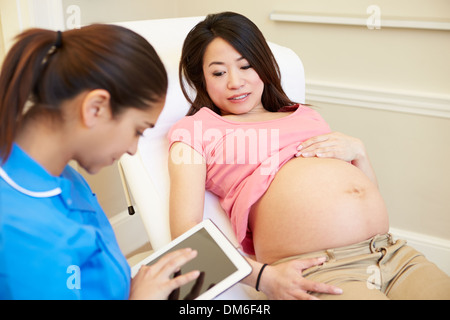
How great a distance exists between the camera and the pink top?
4.06 ft

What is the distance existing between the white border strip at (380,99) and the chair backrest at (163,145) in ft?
1.36

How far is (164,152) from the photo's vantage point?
4.64 ft

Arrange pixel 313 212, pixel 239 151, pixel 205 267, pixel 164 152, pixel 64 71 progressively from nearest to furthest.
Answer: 1. pixel 64 71
2. pixel 205 267
3. pixel 313 212
4. pixel 239 151
5. pixel 164 152

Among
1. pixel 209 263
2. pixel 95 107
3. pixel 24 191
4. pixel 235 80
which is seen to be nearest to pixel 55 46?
pixel 95 107

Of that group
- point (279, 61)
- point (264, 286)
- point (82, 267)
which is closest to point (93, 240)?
point (82, 267)

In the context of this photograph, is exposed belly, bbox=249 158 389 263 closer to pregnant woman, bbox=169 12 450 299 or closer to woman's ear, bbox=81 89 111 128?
pregnant woman, bbox=169 12 450 299

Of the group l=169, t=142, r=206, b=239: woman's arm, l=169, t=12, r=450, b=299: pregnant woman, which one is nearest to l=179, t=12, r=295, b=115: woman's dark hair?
l=169, t=12, r=450, b=299: pregnant woman

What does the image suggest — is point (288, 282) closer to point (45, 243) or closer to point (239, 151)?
point (239, 151)

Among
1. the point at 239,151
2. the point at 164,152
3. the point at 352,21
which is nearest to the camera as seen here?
the point at 239,151

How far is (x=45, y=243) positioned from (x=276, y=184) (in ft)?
2.11

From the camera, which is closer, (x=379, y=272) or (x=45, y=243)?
(x=45, y=243)

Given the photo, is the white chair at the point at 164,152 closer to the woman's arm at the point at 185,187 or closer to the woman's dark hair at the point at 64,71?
the woman's arm at the point at 185,187

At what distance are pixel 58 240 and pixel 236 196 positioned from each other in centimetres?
60

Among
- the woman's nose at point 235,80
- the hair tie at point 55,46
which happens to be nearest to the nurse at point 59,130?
the hair tie at point 55,46
